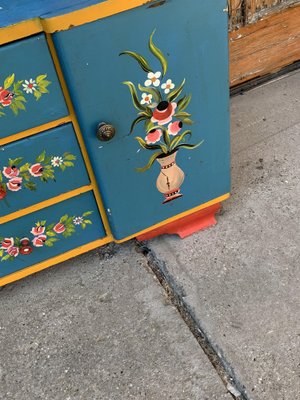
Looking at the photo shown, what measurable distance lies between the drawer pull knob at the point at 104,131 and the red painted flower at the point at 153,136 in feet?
0.42

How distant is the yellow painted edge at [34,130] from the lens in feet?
4.28

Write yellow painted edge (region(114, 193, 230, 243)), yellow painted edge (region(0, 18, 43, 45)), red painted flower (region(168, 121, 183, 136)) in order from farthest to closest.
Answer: yellow painted edge (region(114, 193, 230, 243)) → red painted flower (region(168, 121, 183, 136)) → yellow painted edge (region(0, 18, 43, 45))

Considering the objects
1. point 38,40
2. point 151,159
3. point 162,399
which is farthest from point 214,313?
point 38,40

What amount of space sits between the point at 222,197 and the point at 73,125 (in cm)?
63

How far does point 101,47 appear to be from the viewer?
1.21 meters

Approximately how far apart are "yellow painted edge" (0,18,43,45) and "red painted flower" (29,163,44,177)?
0.36 meters

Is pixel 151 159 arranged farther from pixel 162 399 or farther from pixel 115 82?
pixel 162 399

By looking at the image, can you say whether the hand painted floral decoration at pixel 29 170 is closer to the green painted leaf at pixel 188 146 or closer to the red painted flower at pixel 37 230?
the red painted flower at pixel 37 230

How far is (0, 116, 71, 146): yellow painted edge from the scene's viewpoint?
1.31m

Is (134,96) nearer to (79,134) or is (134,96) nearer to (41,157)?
(79,134)

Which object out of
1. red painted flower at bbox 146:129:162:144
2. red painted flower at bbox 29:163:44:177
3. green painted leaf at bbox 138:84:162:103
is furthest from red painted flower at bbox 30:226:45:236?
green painted leaf at bbox 138:84:162:103

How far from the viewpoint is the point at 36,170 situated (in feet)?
4.56

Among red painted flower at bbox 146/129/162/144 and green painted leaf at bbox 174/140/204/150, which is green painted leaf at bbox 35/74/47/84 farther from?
green painted leaf at bbox 174/140/204/150

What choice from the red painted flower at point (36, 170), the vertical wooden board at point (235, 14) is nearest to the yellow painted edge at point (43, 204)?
the red painted flower at point (36, 170)
